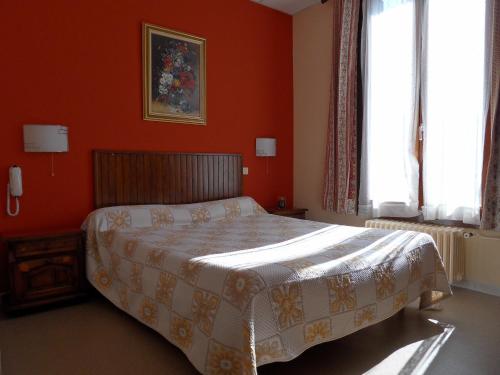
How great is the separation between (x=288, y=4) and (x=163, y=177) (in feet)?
9.08

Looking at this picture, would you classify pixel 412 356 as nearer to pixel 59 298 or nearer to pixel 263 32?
pixel 59 298

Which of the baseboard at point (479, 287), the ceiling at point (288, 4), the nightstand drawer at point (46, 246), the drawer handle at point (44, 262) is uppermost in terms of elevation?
the ceiling at point (288, 4)

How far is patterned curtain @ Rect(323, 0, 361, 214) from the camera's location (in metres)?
4.22

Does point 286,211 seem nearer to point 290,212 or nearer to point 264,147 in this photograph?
point 290,212

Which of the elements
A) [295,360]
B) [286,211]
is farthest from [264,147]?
[295,360]

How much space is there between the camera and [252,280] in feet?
5.76

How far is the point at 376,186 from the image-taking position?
13.4 ft

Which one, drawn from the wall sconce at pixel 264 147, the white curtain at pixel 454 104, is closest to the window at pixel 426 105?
the white curtain at pixel 454 104

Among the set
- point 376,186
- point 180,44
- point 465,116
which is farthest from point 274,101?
point 465,116

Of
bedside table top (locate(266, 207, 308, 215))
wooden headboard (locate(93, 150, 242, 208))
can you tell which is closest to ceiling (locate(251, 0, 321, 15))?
wooden headboard (locate(93, 150, 242, 208))

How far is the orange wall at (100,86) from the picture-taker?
3.14m

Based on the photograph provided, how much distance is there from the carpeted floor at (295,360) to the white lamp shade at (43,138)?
1.33 m

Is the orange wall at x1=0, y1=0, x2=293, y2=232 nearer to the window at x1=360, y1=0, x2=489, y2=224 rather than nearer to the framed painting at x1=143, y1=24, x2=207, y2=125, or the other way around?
the framed painting at x1=143, y1=24, x2=207, y2=125

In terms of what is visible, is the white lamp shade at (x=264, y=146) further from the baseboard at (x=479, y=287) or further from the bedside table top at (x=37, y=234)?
the baseboard at (x=479, y=287)
